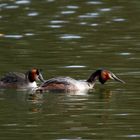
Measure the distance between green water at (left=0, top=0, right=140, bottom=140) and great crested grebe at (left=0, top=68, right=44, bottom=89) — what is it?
32 cm

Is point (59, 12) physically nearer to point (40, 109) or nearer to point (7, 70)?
point (7, 70)

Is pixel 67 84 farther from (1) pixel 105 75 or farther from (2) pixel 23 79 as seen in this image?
(2) pixel 23 79

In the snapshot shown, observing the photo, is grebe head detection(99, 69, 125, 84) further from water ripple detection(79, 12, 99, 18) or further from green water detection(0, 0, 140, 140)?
water ripple detection(79, 12, 99, 18)

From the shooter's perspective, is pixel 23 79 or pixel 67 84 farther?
pixel 23 79

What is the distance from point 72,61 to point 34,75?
2.14 m

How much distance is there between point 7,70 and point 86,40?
4396mm

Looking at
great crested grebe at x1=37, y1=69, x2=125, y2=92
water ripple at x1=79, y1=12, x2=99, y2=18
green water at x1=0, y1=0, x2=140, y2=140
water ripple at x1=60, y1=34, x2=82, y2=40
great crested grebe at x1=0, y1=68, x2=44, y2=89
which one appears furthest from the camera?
water ripple at x1=79, y1=12, x2=99, y2=18

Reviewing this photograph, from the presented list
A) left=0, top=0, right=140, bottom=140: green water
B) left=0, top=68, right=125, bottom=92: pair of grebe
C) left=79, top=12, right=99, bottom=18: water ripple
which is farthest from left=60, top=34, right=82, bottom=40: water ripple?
left=0, top=68, right=125, bottom=92: pair of grebe

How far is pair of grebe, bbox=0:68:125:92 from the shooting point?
61.6ft

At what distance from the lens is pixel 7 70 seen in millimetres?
20359

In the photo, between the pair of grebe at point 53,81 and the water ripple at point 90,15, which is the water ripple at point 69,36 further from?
the pair of grebe at point 53,81

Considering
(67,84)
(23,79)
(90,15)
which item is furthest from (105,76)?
(90,15)

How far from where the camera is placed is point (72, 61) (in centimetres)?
2133

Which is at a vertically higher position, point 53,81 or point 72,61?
point 53,81
